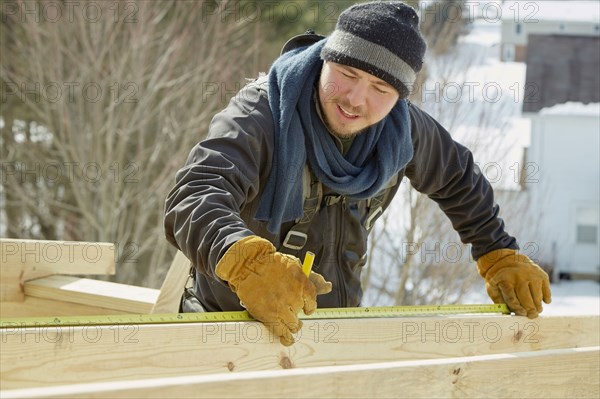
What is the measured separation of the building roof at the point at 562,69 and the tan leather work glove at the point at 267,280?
1631 cm

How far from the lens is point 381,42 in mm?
2889

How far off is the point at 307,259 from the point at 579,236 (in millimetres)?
16824

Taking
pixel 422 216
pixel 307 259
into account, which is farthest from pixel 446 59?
pixel 307 259

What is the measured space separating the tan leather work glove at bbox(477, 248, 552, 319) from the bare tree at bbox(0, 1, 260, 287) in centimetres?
556

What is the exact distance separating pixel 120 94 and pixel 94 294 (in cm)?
519

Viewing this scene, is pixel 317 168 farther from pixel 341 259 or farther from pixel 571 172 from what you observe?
pixel 571 172

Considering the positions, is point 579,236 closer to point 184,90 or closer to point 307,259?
point 184,90

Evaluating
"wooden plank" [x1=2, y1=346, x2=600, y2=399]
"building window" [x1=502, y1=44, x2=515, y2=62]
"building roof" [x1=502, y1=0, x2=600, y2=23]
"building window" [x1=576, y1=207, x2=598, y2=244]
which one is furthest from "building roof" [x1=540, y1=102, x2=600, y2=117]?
"wooden plank" [x1=2, y1=346, x2=600, y2=399]

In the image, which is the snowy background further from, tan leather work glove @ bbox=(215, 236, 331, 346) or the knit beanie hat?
tan leather work glove @ bbox=(215, 236, 331, 346)

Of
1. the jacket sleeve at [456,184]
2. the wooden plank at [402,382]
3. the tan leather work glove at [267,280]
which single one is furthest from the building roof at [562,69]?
the tan leather work glove at [267,280]

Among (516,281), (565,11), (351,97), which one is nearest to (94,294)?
(351,97)

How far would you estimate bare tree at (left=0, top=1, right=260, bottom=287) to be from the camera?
27.5 ft

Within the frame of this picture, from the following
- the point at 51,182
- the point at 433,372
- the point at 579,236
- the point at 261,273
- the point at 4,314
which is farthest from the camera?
the point at 579,236

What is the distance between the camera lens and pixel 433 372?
2.08 metres
